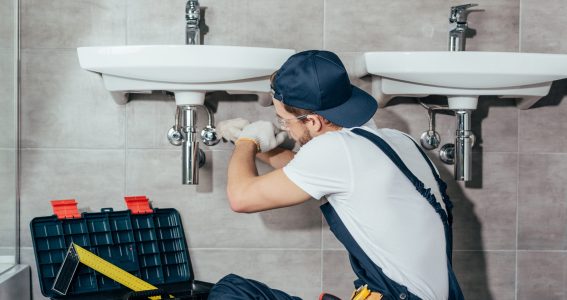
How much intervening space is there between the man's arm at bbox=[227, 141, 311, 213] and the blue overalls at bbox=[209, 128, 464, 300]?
12 centimetres

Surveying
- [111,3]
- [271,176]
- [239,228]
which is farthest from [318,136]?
[111,3]

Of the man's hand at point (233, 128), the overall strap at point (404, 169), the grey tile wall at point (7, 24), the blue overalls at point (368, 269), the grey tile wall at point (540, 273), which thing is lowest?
the grey tile wall at point (540, 273)

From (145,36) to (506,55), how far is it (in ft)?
3.63

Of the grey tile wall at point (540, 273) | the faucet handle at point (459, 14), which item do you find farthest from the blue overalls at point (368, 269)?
the grey tile wall at point (540, 273)

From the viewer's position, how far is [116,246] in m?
2.06

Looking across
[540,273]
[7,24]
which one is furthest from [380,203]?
[7,24]

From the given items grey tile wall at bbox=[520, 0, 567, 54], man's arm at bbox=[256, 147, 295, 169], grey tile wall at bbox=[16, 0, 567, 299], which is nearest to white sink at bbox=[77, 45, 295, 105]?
man's arm at bbox=[256, 147, 295, 169]

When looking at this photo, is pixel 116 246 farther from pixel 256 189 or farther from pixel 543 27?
Result: pixel 543 27

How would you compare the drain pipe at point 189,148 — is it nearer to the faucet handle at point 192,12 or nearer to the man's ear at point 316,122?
the faucet handle at point 192,12

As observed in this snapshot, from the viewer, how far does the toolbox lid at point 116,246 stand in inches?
78.3

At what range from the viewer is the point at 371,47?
2.22m

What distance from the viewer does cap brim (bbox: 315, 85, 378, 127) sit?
58.9 inches

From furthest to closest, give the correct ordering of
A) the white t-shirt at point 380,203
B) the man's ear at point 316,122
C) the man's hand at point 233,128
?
the man's hand at point 233,128, the man's ear at point 316,122, the white t-shirt at point 380,203

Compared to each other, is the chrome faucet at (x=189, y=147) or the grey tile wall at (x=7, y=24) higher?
the grey tile wall at (x=7, y=24)
